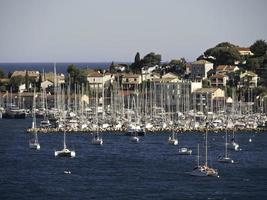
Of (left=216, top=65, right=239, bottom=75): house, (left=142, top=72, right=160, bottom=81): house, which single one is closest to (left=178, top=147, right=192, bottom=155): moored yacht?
(left=142, top=72, right=160, bottom=81): house

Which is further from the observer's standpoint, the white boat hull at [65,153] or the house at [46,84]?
the house at [46,84]

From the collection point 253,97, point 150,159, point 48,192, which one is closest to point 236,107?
point 253,97

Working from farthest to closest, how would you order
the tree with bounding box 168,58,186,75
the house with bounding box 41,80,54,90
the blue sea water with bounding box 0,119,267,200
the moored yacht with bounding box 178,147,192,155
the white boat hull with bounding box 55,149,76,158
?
the tree with bounding box 168,58,186,75
the house with bounding box 41,80,54,90
the moored yacht with bounding box 178,147,192,155
the white boat hull with bounding box 55,149,76,158
the blue sea water with bounding box 0,119,267,200

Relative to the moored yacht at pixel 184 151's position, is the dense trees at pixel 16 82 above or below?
above

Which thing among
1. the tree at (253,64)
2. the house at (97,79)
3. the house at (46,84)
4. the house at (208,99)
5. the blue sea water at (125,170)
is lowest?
the blue sea water at (125,170)

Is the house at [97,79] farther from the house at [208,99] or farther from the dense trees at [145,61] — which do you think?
the house at [208,99]

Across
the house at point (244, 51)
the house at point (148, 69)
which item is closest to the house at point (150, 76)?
the house at point (148, 69)

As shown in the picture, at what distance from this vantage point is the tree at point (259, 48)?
304ft

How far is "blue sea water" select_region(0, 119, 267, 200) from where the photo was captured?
38.5 meters

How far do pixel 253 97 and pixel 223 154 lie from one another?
28.3 metres

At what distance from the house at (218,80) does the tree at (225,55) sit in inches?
245

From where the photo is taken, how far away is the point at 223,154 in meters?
51.0

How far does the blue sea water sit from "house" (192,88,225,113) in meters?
13.3

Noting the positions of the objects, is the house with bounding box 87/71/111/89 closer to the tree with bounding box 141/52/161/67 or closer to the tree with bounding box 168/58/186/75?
the tree with bounding box 141/52/161/67
